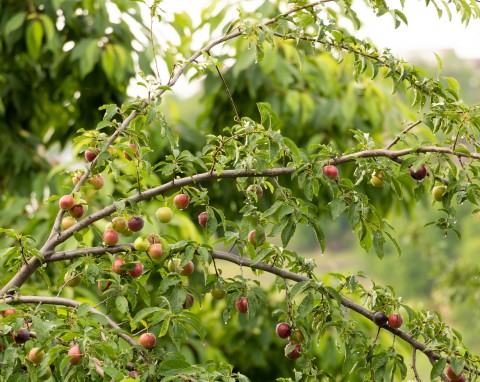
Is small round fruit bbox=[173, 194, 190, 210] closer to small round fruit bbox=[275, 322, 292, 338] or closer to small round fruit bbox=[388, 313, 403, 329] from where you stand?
small round fruit bbox=[275, 322, 292, 338]

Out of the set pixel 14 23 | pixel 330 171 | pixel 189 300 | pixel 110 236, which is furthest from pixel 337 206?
pixel 14 23

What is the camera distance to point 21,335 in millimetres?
1471

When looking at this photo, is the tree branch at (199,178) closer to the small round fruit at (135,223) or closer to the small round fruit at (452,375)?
the small round fruit at (135,223)

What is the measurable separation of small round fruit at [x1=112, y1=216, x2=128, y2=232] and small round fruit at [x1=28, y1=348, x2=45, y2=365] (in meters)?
0.28

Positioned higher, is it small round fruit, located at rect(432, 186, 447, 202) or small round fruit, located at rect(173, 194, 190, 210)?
small round fruit, located at rect(432, 186, 447, 202)

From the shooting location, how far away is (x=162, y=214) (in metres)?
1.75

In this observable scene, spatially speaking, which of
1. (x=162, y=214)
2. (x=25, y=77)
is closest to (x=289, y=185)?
(x=25, y=77)

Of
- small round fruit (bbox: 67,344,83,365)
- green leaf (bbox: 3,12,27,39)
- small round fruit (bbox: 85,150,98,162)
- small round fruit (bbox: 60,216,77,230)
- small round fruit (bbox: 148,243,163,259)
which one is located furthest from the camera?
green leaf (bbox: 3,12,27,39)

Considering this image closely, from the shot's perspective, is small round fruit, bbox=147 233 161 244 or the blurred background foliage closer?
small round fruit, bbox=147 233 161 244

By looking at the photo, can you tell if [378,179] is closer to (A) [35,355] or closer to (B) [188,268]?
(B) [188,268]

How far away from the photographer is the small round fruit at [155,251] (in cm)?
159

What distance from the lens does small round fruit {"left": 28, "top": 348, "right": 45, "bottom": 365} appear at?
145 cm

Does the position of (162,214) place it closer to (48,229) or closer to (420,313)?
(420,313)

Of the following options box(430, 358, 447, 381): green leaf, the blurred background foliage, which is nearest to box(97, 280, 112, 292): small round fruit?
box(430, 358, 447, 381): green leaf
